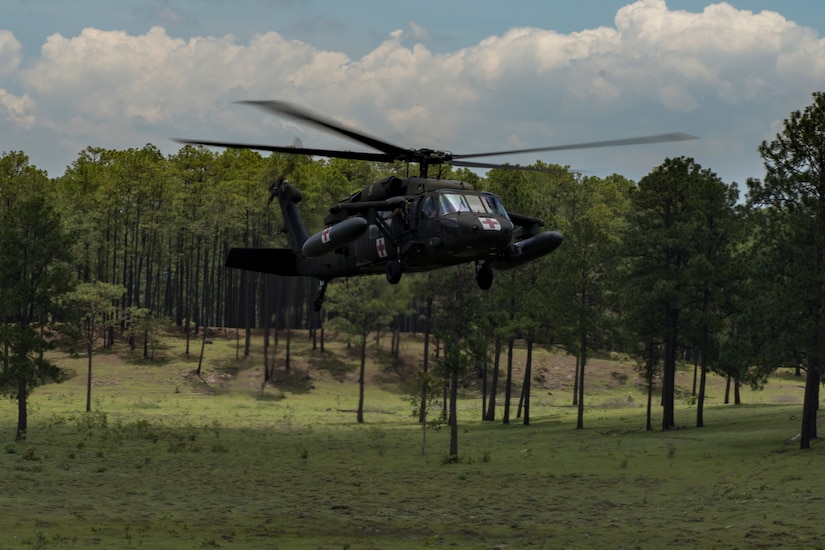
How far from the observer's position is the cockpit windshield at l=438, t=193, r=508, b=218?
22.7 meters

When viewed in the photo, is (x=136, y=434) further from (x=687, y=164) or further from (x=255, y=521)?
(x=687, y=164)

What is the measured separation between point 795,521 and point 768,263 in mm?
15618

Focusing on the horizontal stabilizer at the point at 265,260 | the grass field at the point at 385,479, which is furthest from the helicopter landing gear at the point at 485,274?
the grass field at the point at 385,479

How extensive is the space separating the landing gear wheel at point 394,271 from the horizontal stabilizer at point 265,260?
5.71 metres

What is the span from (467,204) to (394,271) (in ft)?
7.82

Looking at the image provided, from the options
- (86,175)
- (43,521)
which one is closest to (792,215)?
(43,521)

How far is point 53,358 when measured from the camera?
80125mm

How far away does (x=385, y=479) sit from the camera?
40719mm

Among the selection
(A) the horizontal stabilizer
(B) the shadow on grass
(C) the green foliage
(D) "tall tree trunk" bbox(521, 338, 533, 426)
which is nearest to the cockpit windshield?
(A) the horizontal stabilizer

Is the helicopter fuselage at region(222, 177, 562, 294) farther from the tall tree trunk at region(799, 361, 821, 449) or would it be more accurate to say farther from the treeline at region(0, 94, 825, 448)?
the tall tree trunk at region(799, 361, 821, 449)

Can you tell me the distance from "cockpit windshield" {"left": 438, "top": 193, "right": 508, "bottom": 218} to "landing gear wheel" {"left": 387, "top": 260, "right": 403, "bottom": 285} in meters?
1.84

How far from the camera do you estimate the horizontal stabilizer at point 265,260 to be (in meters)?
28.6

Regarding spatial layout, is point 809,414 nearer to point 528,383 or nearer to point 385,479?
point 385,479

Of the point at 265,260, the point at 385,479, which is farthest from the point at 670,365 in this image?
the point at 265,260
